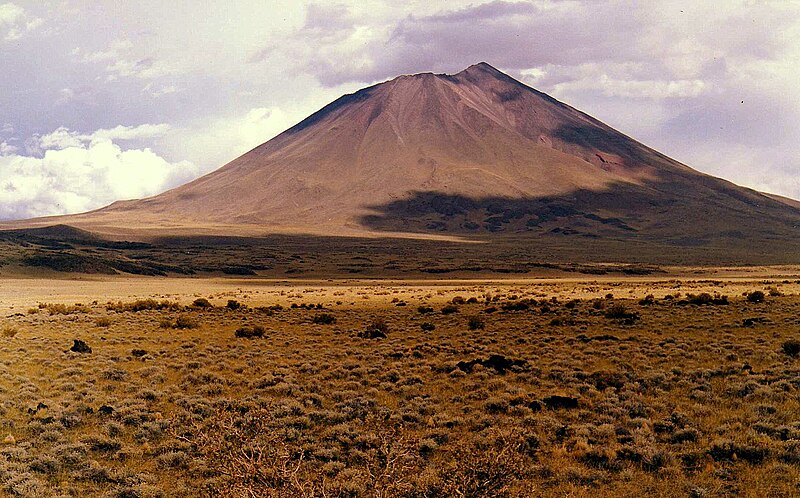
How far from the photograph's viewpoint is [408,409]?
12602 mm

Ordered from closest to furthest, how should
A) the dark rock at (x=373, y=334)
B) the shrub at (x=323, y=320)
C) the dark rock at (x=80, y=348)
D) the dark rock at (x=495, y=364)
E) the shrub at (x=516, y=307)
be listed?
1. the dark rock at (x=495, y=364)
2. the dark rock at (x=80, y=348)
3. the dark rock at (x=373, y=334)
4. the shrub at (x=323, y=320)
5. the shrub at (x=516, y=307)

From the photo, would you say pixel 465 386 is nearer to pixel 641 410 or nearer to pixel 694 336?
pixel 641 410

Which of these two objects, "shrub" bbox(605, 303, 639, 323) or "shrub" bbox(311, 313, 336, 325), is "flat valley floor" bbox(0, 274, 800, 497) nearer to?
"shrub" bbox(605, 303, 639, 323)

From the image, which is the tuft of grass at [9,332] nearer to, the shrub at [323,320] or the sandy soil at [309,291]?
the sandy soil at [309,291]

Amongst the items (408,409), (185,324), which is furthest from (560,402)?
(185,324)

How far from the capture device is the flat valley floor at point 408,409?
8492 millimetres

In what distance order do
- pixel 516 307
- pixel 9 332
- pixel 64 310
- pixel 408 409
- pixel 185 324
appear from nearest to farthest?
pixel 408 409 → pixel 9 332 → pixel 185 324 → pixel 64 310 → pixel 516 307

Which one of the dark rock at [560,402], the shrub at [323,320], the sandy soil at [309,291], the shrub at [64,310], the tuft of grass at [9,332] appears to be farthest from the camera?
the sandy soil at [309,291]

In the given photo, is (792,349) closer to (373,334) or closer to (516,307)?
(373,334)

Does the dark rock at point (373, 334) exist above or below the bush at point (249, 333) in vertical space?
above

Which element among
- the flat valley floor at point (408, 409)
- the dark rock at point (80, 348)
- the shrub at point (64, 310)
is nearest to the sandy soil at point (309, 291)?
the shrub at point (64, 310)

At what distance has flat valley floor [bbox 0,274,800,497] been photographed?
27.9 feet

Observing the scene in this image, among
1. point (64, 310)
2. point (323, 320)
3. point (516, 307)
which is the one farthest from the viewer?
point (516, 307)

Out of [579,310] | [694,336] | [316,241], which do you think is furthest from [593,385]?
[316,241]
